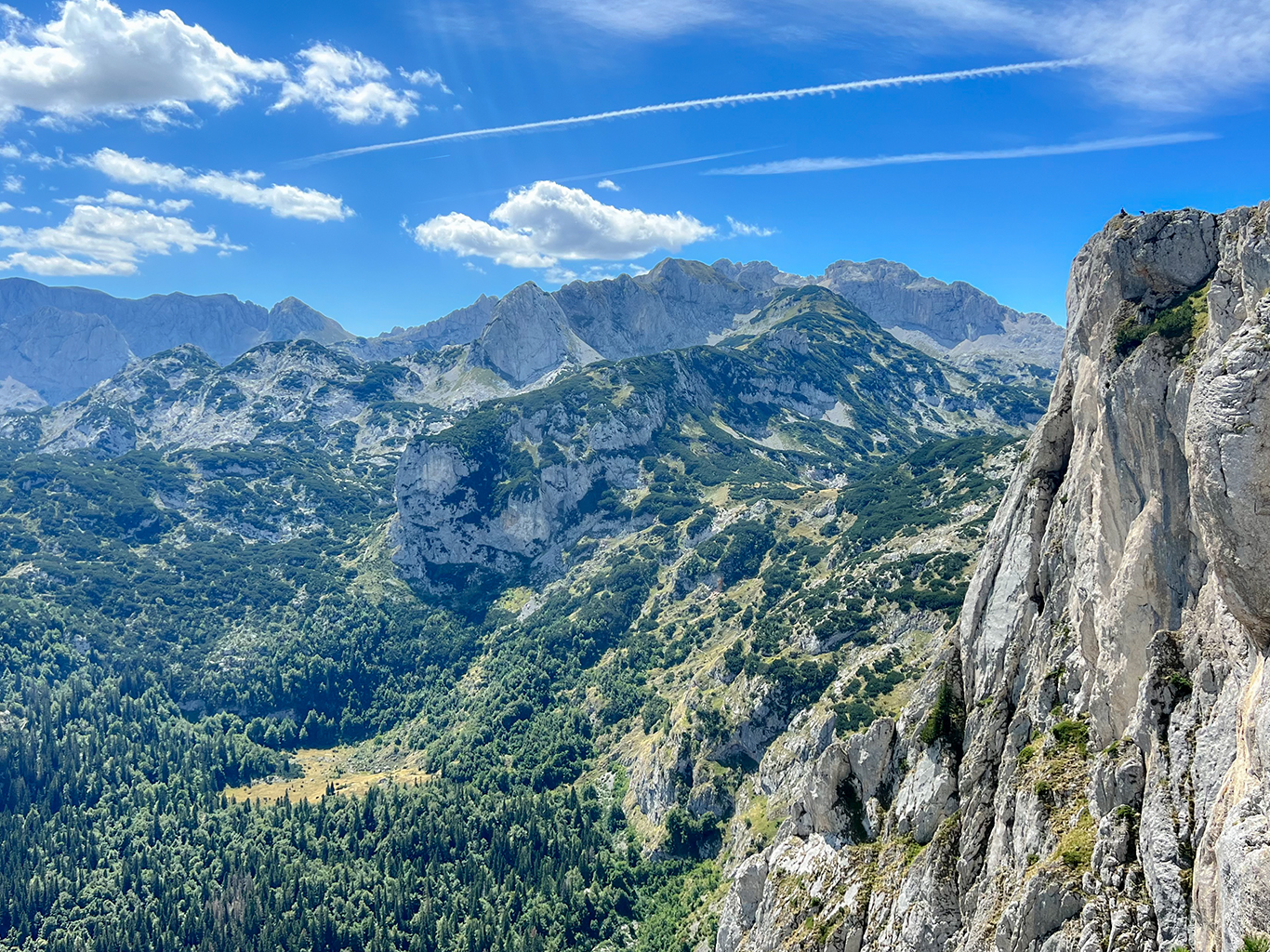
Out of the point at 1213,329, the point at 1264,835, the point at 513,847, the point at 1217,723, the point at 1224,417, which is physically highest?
the point at 1213,329

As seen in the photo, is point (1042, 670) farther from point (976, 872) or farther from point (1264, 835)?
point (1264, 835)

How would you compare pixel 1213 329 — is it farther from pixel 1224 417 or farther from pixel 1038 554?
pixel 1038 554

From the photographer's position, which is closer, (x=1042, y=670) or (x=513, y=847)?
(x=1042, y=670)

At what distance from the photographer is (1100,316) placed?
54781mm

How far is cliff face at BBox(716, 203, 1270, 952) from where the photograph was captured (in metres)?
30.6

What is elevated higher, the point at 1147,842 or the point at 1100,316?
the point at 1100,316

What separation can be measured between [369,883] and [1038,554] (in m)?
179

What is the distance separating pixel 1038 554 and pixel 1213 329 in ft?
75.4

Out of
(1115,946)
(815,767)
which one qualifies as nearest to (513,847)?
(815,767)

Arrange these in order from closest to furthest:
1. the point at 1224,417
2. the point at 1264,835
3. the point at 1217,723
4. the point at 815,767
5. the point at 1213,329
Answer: the point at 1264,835, the point at 1224,417, the point at 1217,723, the point at 1213,329, the point at 815,767

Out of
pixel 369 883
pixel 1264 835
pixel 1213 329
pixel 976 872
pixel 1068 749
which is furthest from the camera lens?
pixel 369 883

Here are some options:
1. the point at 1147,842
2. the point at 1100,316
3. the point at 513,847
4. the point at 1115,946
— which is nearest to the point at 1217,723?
the point at 1147,842

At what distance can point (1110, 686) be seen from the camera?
4416 centimetres

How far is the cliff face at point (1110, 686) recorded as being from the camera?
1203 inches
